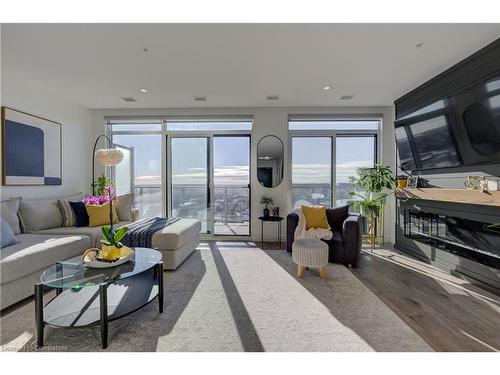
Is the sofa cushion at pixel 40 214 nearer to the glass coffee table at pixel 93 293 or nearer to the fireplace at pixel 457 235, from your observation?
the glass coffee table at pixel 93 293

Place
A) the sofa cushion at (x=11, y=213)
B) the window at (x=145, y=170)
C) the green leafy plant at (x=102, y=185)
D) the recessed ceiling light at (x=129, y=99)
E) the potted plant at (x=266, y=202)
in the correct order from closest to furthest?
the sofa cushion at (x=11, y=213), the recessed ceiling light at (x=129, y=99), the green leafy plant at (x=102, y=185), the potted plant at (x=266, y=202), the window at (x=145, y=170)

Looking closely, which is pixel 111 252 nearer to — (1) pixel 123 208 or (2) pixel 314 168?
(1) pixel 123 208

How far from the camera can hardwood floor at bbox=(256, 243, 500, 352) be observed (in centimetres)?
175

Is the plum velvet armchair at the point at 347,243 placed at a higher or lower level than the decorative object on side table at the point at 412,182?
lower

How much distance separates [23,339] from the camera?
1708 millimetres

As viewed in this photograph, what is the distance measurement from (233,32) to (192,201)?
3333mm

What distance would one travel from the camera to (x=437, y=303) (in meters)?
2.25

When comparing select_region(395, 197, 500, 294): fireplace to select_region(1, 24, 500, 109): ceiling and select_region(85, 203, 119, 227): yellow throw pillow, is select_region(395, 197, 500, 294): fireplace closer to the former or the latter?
select_region(1, 24, 500, 109): ceiling

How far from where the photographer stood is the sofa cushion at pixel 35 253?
206 cm

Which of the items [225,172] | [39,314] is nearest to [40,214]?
[39,314]

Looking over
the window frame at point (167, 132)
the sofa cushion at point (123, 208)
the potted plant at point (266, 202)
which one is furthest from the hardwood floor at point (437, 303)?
the sofa cushion at point (123, 208)

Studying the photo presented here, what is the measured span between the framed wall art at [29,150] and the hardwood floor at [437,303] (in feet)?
15.5
